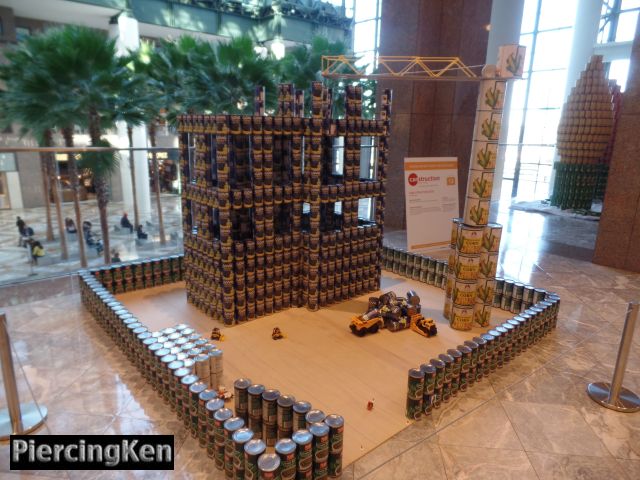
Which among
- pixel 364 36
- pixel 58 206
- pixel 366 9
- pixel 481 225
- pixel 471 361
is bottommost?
pixel 471 361

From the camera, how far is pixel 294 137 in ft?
20.6

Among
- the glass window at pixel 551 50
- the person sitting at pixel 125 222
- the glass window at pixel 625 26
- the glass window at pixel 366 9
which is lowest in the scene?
the person sitting at pixel 125 222

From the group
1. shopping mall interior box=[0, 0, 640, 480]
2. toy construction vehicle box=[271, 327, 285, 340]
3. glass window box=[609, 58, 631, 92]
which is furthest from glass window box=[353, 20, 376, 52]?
toy construction vehicle box=[271, 327, 285, 340]

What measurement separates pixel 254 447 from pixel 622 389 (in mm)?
4252

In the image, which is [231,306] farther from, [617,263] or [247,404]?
[617,263]

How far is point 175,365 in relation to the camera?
14.3 feet

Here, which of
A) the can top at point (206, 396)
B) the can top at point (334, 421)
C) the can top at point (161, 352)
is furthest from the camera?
the can top at point (161, 352)

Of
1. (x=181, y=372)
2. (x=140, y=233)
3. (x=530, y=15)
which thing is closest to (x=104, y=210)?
(x=140, y=233)

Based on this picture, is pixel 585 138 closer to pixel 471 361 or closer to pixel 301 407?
pixel 471 361

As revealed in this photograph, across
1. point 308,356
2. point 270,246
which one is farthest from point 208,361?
point 270,246

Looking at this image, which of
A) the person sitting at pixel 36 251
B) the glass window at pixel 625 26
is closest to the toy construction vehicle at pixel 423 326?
the person sitting at pixel 36 251

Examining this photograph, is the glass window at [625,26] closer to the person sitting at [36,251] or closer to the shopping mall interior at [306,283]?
the shopping mall interior at [306,283]

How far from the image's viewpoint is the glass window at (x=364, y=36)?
2411cm

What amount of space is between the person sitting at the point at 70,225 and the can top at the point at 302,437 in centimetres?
680
